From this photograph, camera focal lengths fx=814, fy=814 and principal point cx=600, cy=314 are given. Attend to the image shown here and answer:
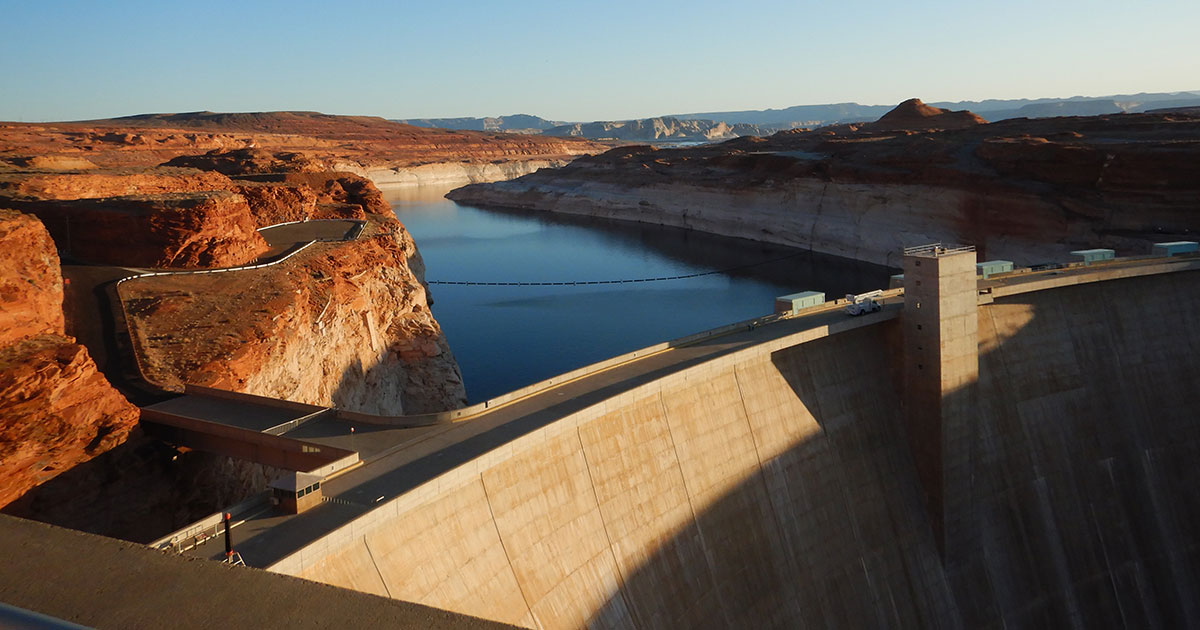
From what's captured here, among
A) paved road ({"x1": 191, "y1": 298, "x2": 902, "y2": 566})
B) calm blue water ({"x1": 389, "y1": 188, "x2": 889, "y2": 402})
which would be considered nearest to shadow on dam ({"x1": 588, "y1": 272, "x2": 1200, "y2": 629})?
paved road ({"x1": 191, "y1": 298, "x2": 902, "y2": 566})

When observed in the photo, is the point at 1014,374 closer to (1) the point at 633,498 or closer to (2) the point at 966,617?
(2) the point at 966,617

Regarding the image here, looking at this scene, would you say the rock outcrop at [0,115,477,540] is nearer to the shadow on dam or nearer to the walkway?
the walkway

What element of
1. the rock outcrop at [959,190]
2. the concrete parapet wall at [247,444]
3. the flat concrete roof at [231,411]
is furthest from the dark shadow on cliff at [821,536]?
the rock outcrop at [959,190]

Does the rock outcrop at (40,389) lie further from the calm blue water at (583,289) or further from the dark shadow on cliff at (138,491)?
the calm blue water at (583,289)

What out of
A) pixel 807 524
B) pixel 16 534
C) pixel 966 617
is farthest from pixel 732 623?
pixel 16 534

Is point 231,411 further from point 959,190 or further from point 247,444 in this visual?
point 959,190

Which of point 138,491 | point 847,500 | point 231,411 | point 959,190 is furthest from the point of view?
point 959,190

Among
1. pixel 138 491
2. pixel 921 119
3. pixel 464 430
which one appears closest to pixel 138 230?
pixel 138 491
